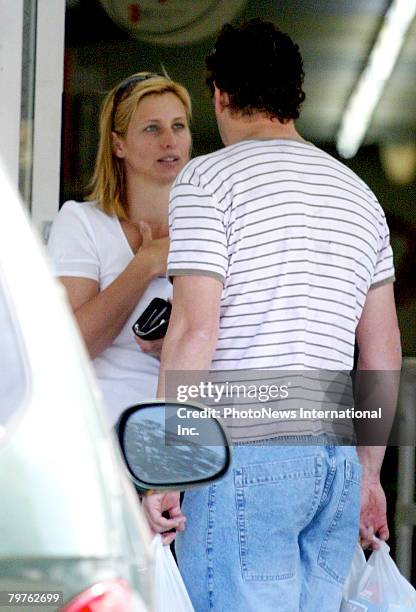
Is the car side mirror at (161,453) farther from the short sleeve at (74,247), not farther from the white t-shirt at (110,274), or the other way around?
the short sleeve at (74,247)

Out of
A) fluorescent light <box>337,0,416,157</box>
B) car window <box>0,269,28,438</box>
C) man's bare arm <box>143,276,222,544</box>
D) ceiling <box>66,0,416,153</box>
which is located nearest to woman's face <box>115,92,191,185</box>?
ceiling <box>66,0,416,153</box>

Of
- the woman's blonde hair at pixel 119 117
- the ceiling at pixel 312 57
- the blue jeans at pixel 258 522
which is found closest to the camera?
the blue jeans at pixel 258 522

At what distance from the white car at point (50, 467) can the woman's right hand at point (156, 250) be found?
2.06m

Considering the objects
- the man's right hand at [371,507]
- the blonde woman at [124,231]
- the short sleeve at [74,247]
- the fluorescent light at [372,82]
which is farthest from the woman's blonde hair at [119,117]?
the man's right hand at [371,507]

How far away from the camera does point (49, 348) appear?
179 centimetres

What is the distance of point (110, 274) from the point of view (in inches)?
157

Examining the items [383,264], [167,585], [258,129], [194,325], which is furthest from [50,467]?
[383,264]

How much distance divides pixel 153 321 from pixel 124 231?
1.21ft

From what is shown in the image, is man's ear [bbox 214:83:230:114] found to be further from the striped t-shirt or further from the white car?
the white car

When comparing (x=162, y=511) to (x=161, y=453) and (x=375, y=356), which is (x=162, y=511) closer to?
(x=375, y=356)

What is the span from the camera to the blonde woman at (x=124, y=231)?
3896 millimetres

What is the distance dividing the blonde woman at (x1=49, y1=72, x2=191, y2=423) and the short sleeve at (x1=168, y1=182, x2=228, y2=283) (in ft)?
1.98

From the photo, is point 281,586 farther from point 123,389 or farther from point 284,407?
point 123,389

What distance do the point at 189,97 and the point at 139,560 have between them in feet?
9.63
